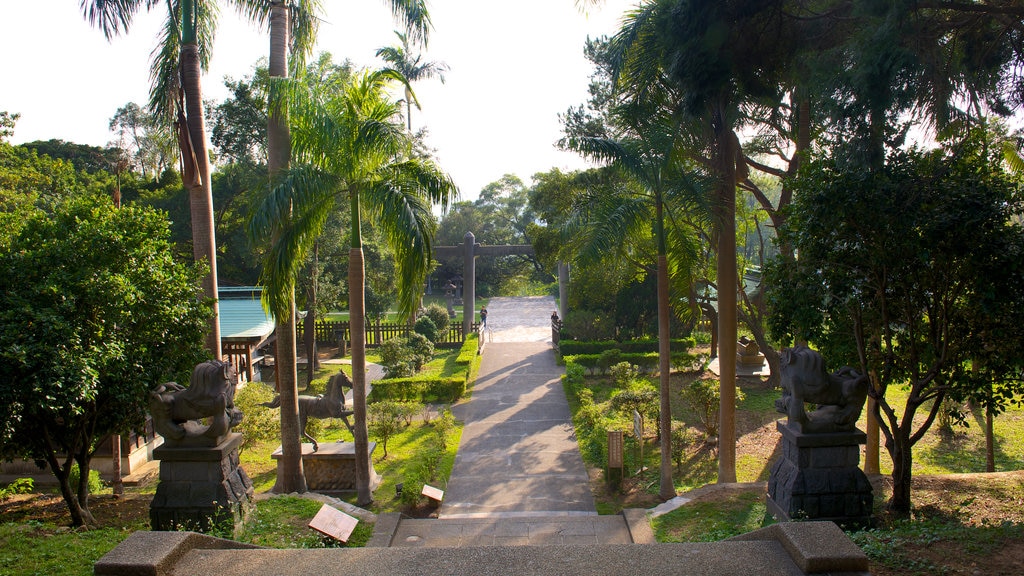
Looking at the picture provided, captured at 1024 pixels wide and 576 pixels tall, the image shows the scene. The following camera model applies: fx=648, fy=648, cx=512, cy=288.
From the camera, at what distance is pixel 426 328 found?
1030 inches

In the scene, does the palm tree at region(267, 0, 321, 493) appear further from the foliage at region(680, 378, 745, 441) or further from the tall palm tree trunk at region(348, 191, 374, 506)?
the foliage at region(680, 378, 745, 441)

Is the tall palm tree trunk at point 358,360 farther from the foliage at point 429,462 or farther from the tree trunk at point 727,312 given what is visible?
the tree trunk at point 727,312

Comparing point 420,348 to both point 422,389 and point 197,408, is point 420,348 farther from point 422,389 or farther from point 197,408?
point 197,408

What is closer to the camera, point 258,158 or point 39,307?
point 39,307

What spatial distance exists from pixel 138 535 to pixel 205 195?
7.12 metres

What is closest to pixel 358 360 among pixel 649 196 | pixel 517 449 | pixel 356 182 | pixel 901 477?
pixel 356 182

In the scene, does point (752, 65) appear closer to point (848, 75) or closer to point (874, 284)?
point (848, 75)

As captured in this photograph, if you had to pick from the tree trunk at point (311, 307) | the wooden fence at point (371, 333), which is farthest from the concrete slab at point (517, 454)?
the wooden fence at point (371, 333)

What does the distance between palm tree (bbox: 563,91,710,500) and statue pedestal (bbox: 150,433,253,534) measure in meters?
5.87

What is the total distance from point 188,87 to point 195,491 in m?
7.04

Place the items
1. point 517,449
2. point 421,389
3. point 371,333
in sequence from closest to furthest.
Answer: point 517,449, point 421,389, point 371,333

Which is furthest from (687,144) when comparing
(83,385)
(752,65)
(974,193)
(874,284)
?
(83,385)

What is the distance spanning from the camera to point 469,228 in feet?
151

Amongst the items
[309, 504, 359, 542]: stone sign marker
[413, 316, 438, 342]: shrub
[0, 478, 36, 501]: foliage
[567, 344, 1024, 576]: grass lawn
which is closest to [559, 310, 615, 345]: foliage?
[413, 316, 438, 342]: shrub
